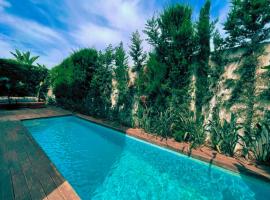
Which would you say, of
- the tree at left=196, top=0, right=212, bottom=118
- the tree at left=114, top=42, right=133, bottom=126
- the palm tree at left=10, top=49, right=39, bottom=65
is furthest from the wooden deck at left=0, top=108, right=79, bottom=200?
the palm tree at left=10, top=49, right=39, bottom=65

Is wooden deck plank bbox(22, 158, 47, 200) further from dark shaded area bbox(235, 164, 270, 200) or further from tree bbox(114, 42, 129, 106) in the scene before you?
tree bbox(114, 42, 129, 106)

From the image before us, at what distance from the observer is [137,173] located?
167 inches

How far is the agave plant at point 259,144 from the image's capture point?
4305 mm

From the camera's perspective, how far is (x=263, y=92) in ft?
16.2

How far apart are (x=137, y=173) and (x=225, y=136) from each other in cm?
301

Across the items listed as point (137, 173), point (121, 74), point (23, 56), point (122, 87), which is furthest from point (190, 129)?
point (23, 56)

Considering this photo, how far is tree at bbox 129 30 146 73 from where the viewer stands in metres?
8.75

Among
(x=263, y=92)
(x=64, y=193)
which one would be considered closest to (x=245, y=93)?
(x=263, y=92)

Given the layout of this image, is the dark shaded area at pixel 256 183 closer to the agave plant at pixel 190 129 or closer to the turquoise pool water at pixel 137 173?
the turquoise pool water at pixel 137 173

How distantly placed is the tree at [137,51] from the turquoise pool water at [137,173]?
4324mm

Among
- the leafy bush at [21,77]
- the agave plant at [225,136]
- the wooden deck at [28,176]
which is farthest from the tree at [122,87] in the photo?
the leafy bush at [21,77]

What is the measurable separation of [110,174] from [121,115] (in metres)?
5.01

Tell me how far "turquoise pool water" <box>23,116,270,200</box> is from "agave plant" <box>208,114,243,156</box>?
0.96 meters

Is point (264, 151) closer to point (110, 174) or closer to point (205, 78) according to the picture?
point (205, 78)
